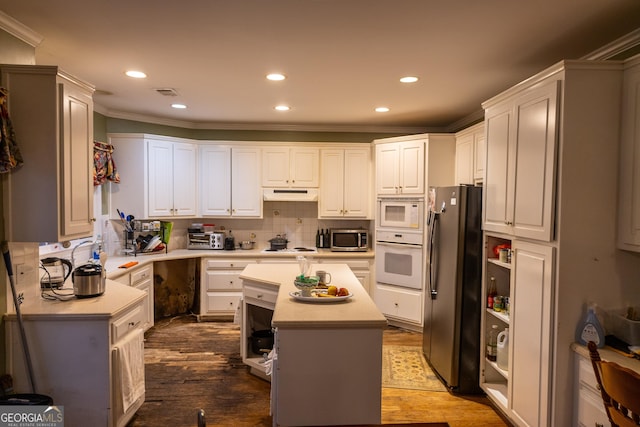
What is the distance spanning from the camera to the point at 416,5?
2.02m

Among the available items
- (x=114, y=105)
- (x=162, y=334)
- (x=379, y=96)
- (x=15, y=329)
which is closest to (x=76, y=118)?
(x=15, y=329)

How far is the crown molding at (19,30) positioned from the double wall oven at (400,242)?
12.0 feet

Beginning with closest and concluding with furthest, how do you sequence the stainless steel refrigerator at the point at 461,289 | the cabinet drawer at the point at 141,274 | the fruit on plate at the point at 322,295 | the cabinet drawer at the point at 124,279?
Answer: the fruit on plate at the point at 322,295
the stainless steel refrigerator at the point at 461,289
the cabinet drawer at the point at 124,279
the cabinet drawer at the point at 141,274

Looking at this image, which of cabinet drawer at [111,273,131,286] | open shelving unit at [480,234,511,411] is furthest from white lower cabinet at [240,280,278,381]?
open shelving unit at [480,234,511,411]

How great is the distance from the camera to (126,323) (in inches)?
101

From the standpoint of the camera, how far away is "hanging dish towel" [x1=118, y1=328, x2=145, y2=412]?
96.5 inches

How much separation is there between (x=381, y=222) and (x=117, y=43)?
3365 mm

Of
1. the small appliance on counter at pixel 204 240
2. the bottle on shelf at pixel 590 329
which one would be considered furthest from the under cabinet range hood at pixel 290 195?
the bottle on shelf at pixel 590 329

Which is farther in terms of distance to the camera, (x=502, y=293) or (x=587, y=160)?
(x=502, y=293)

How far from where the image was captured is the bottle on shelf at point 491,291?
3.01 meters

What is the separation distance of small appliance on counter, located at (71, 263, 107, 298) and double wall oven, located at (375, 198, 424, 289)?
10.4 feet

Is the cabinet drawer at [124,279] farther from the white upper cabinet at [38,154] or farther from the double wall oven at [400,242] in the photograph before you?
the double wall oven at [400,242]

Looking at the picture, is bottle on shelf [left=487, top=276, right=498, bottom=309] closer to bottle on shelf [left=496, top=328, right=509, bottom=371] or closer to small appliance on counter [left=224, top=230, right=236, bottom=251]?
bottle on shelf [left=496, top=328, right=509, bottom=371]

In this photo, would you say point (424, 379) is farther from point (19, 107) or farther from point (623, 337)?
point (19, 107)
